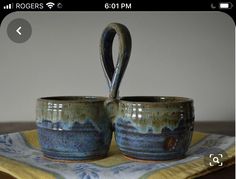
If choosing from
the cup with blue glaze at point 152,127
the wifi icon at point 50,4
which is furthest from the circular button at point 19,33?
the cup with blue glaze at point 152,127

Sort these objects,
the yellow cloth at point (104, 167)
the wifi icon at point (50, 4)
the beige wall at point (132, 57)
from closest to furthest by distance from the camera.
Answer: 1. the yellow cloth at point (104, 167)
2. the wifi icon at point (50, 4)
3. the beige wall at point (132, 57)

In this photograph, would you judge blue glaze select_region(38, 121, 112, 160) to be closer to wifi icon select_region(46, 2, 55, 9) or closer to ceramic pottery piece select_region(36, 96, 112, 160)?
ceramic pottery piece select_region(36, 96, 112, 160)

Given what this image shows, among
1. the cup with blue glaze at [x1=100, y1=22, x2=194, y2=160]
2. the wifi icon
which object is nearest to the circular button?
the wifi icon

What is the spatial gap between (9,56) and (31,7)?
0.28m

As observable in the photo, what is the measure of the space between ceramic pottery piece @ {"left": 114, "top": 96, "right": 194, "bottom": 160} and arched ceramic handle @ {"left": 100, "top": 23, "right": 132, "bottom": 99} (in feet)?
0.07

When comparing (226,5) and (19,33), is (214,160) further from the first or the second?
(19,33)

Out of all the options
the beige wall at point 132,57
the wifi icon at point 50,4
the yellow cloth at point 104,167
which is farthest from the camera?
the beige wall at point 132,57

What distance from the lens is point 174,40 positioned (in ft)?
2.22

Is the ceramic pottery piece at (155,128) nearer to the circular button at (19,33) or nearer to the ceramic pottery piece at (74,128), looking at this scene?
the ceramic pottery piece at (74,128)

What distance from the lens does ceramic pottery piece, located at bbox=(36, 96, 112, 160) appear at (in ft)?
1.11

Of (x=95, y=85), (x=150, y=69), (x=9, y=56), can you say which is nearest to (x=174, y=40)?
(x=150, y=69)

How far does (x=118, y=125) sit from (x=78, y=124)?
40mm

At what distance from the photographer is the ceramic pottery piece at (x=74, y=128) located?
0.34 m

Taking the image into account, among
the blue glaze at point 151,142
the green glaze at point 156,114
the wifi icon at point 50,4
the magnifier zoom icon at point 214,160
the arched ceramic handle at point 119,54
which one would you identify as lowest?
the magnifier zoom icon at point 214,160
